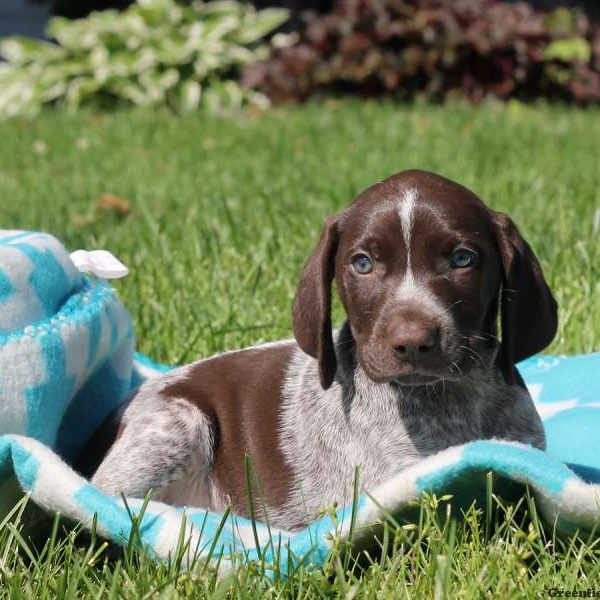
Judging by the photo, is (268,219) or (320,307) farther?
(268,219)

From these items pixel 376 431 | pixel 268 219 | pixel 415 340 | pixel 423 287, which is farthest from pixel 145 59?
pixel 415 340

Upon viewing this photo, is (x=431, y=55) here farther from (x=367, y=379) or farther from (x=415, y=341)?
(x=415, y=341)

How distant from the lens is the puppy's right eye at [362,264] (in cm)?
332

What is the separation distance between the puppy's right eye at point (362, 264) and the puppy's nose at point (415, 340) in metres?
0.32

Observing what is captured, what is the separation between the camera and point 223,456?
3768 mm

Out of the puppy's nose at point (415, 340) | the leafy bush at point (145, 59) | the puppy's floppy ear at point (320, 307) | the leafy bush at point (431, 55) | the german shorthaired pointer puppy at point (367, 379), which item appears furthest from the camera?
the leafy bush at point (431, 55)

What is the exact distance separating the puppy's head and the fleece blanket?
341mm

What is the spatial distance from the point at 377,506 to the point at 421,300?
62cm

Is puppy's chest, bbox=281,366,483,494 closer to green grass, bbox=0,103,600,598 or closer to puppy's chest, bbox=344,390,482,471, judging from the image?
puppy's chest, bbox=344,390,482,471

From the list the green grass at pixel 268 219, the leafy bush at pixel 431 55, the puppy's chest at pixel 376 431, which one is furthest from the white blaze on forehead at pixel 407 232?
the leafy bush at pixel 431 55

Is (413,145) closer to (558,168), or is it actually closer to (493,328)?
(558,168)

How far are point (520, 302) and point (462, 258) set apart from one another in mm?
263

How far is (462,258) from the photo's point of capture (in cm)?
324

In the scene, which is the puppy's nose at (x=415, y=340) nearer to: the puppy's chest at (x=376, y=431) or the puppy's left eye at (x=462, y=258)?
the puppy's left eye at (x=462, y=258)
